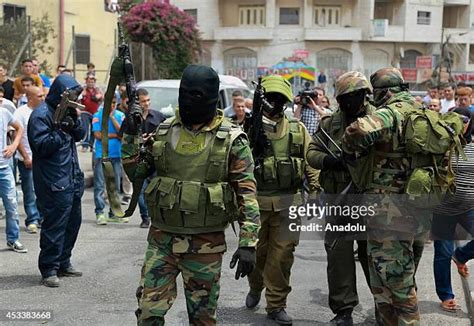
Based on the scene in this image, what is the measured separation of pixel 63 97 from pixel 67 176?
0.69m

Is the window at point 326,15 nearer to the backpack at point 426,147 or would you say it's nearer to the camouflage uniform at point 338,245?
the camouflage uniform at point 338,245

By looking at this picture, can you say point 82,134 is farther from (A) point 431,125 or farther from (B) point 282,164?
(A) point 431,125

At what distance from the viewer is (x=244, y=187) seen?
365 centimetres

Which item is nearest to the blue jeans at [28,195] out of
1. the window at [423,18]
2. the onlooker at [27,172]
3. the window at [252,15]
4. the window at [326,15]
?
the onlooker at [27,172]

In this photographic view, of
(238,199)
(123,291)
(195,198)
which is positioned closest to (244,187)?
(238,199)

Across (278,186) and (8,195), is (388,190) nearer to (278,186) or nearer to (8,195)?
(278,186)

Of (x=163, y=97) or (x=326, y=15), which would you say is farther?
(x=326, y=15)

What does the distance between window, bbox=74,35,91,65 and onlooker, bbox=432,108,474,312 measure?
1968cm

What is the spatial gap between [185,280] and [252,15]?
39.2m

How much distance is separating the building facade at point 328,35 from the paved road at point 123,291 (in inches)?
1335

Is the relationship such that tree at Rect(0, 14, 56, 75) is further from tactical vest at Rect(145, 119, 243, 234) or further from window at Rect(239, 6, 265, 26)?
window at Rect(239, 6, 265, 26)

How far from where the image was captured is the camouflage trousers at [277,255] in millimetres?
4770

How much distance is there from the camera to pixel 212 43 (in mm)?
41906

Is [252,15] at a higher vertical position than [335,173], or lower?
higher
